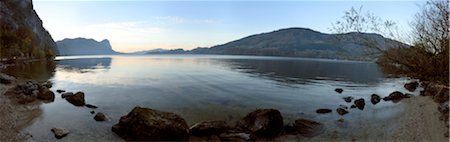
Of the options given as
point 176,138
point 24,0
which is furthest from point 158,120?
point 24,0

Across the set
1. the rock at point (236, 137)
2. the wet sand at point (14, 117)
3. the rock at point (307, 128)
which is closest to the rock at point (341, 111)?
the rock at point (307, 128)

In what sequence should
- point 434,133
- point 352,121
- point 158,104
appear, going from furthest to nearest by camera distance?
point 158,104 < point 352,121 < point 434,133

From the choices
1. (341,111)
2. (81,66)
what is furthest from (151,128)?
(81,66)

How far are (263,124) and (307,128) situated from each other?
10.2 feet

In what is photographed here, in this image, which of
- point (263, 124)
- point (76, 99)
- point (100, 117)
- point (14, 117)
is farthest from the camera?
point (76, 99)

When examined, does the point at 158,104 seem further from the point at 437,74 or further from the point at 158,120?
the point at 437,74

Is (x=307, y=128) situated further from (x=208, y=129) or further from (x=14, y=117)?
(x=14, y=117)

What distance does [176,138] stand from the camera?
1728 cm

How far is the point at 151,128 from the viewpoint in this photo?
17219 millimetres

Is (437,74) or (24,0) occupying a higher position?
(24,0)

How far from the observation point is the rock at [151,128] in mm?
17203

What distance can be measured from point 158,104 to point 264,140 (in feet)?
44.8

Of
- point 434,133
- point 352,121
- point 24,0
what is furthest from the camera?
point 24,0

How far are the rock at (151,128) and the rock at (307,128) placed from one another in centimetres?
704
